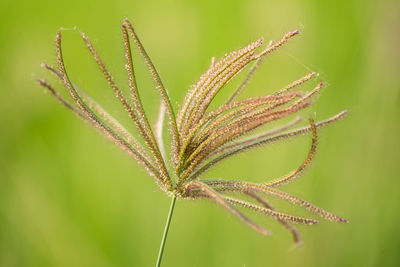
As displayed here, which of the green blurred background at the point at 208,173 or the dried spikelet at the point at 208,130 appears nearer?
the dried spikelet at the point at 208,130

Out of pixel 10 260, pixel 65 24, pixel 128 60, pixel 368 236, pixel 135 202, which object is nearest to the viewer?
pixel 128 60

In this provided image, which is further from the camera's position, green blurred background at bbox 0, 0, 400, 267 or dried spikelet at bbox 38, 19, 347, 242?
green blurred background at bbox 0, 0, 400, 267

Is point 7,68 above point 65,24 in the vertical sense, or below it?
below

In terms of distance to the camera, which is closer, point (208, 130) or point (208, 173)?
point (208, 130)

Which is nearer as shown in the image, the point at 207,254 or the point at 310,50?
the point at 207,254

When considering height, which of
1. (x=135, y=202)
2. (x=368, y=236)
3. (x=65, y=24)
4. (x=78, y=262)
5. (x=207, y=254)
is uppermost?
(x=65, y=24)

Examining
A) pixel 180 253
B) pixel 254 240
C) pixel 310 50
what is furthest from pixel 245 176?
pixel 310 50

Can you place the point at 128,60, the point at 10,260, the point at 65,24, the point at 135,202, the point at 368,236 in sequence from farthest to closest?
the point at 65,24 → the point at 135,202 → the point at 368,236 → the point at 10,260 → the point at 128,60

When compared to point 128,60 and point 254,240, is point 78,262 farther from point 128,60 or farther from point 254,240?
point 128,60
